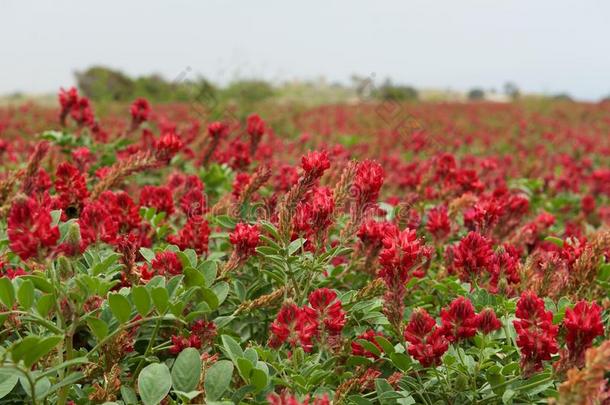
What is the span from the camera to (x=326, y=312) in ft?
5.28

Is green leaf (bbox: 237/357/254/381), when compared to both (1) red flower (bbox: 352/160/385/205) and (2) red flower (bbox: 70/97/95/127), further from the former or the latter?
(2) red flower (bbox: 70/97/95/127)

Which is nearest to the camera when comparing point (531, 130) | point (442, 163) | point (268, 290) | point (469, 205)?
point (268, 290)

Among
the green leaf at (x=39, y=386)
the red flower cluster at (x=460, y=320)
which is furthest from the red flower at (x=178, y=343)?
the red flower cluster at (x=460, y=320)

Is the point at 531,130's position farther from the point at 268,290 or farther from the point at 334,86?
the point at 334,86

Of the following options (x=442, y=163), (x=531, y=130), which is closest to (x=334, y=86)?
(x=531, y=130)

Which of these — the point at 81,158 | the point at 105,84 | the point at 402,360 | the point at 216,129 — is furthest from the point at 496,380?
the point at 105,84

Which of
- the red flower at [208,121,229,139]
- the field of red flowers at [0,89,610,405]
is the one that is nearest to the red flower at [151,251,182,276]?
the field of red flowers at [0,89,610,405]

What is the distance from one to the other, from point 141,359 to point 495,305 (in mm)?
1031

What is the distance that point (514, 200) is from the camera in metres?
2.92

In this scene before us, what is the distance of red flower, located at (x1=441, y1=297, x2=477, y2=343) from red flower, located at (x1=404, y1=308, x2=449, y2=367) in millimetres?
28

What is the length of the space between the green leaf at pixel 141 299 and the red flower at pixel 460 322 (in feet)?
2.32

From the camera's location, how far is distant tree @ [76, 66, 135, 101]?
2284cm

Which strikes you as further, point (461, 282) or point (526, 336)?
point (461, 282)

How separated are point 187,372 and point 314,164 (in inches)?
25.8
